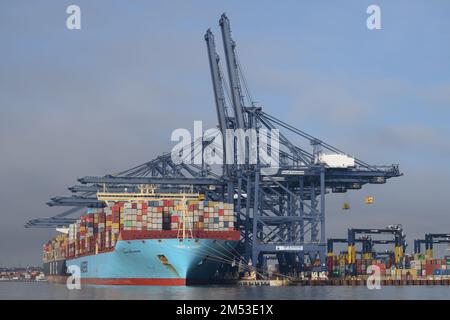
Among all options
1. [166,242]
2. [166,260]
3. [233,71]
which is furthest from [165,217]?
[233,71]

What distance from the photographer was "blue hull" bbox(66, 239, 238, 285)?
9475 cm

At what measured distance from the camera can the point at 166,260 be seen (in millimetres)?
95438

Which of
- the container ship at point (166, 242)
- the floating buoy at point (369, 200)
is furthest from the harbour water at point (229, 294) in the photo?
the floating buoy at point (369, 200)

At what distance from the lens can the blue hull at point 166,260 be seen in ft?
311

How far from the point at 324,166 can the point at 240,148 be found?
10950mm

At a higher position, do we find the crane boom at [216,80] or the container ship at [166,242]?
the crane boom at [216,80]

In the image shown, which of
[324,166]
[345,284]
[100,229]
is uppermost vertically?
[324,166]

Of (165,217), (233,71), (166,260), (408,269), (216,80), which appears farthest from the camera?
(408,269)

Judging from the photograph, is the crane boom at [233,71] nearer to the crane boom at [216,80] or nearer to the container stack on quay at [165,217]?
the crane boom at [216,80]

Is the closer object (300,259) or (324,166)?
(324,166)

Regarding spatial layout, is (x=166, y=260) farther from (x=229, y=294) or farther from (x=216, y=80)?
(x=216, y=80)

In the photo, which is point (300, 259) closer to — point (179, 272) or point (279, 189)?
point (279, 189)
